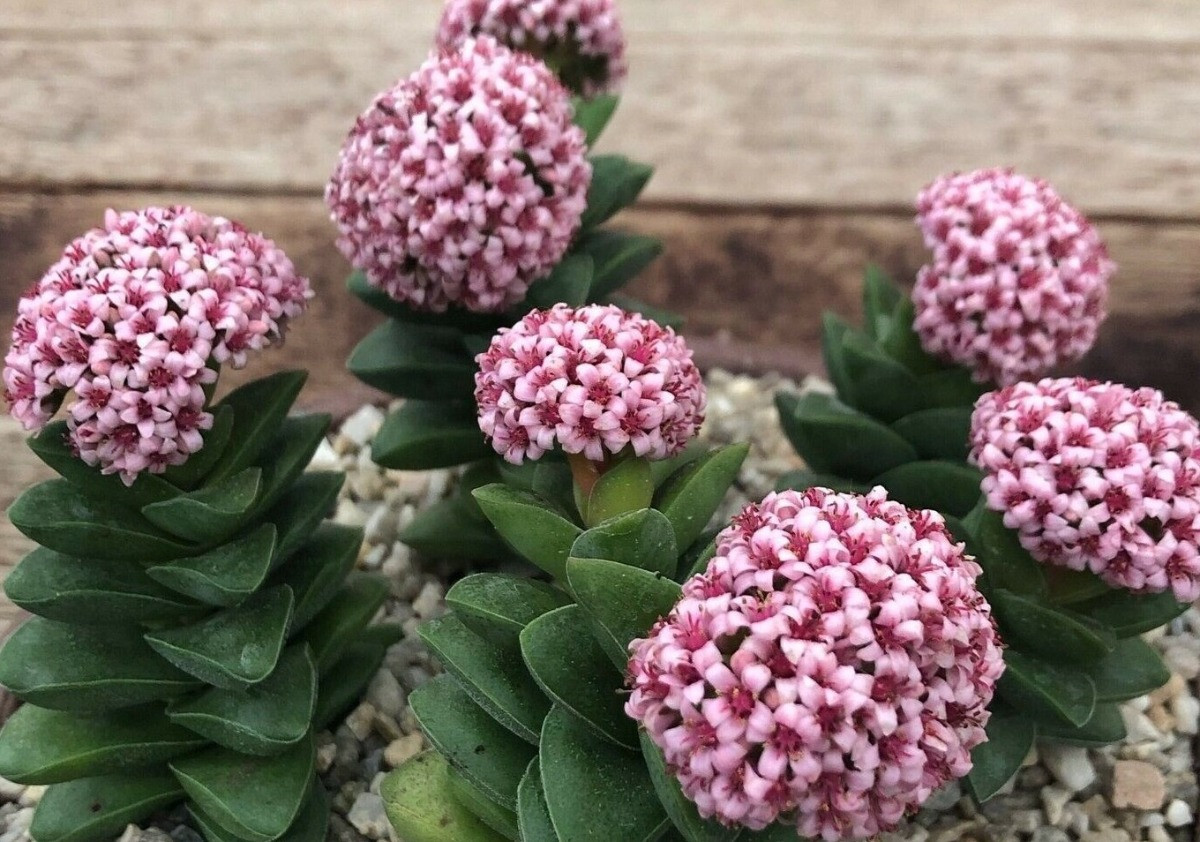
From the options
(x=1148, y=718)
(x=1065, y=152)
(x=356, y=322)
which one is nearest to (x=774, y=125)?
(x=1065, y=152)

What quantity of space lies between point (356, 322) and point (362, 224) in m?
0.92

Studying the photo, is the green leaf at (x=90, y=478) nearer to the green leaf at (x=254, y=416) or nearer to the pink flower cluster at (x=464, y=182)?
the green leaf at (x=254, y=416)

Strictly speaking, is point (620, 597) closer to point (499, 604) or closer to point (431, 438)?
point (499, 604)

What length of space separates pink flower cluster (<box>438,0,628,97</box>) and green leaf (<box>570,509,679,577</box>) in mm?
722

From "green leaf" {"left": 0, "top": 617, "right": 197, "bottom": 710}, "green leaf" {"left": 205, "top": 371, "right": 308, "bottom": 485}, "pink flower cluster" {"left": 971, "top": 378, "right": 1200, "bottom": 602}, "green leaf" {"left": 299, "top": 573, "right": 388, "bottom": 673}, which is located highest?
"pink flower cluster" {"left": 971, "top": 378, "right": 1200, "bottom": 602}

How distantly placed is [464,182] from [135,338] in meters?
0.37

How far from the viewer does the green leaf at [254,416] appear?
3.83 feet

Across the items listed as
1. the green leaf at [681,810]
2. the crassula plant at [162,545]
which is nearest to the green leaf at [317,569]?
the crassula plant at [162,545]

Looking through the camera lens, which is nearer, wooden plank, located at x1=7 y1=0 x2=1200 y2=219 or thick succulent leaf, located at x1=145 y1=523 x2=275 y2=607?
thick succulent leaf, located at x1=145 y1=523 x2=275 y2=607

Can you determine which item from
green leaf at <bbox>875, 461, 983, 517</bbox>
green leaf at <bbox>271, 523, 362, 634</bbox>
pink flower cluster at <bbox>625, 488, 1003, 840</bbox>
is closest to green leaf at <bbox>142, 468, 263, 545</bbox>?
green leaf at <bbox>271, 523, 362, 634</bbox>

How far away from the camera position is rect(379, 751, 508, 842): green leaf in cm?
112

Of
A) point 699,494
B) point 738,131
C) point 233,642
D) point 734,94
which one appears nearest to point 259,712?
point 233,642

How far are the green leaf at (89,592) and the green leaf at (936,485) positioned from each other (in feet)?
2.68

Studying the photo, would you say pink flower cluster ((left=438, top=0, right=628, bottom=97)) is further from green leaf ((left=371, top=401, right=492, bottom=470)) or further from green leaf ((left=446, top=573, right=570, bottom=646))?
green leaf ((left=446, top=573, right=570, bottom=646))
